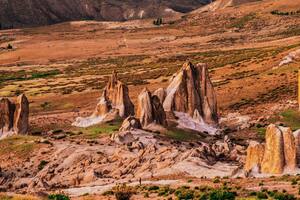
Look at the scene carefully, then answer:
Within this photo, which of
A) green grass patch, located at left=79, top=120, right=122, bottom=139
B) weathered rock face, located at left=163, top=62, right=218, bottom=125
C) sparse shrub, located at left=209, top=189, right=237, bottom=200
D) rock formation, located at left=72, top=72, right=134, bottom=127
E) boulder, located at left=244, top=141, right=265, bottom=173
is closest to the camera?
sparse shrub, located at left=209, top=189, right=237, bottom=200

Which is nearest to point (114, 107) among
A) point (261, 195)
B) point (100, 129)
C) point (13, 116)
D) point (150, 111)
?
point (100, 129)

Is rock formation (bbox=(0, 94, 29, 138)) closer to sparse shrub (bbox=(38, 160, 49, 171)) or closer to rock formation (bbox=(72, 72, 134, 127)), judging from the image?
rock formation (bbox=(72, 72, 134, 127))

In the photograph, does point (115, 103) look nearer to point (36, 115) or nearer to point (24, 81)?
point (36, 115)

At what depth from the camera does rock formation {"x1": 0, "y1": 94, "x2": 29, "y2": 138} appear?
216ft

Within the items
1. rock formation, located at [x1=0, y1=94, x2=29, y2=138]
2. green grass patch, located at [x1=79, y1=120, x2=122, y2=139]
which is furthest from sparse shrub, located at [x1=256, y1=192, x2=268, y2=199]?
rock formation, located at [x1=0, y1=94, x2=29, y2=138]

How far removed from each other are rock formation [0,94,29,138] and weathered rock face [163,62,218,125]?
14.7 metres

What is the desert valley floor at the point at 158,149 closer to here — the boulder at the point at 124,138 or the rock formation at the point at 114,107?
the boulder at the point at 124,138

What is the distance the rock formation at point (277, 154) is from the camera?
43.8 m

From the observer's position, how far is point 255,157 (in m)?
45.2

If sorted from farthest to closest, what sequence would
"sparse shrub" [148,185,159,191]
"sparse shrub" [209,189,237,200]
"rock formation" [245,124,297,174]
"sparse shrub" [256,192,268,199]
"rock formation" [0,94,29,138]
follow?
"rock formation" [0,94,29,138]
"rock formation" [245,124,297,174]
"sparse shrub" [148,185,159,191]
"sparse shrub" [256,192,268,199]
"sparse shrub" [209,189,237,200]

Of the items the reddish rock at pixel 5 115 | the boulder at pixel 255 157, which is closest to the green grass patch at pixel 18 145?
the reddish rock at pixel 5 115

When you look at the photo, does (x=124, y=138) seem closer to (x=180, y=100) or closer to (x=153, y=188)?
(x=180, y=100)

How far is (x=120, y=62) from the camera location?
174875 mm

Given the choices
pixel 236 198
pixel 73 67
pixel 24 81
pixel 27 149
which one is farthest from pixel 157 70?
pixel 236 198
